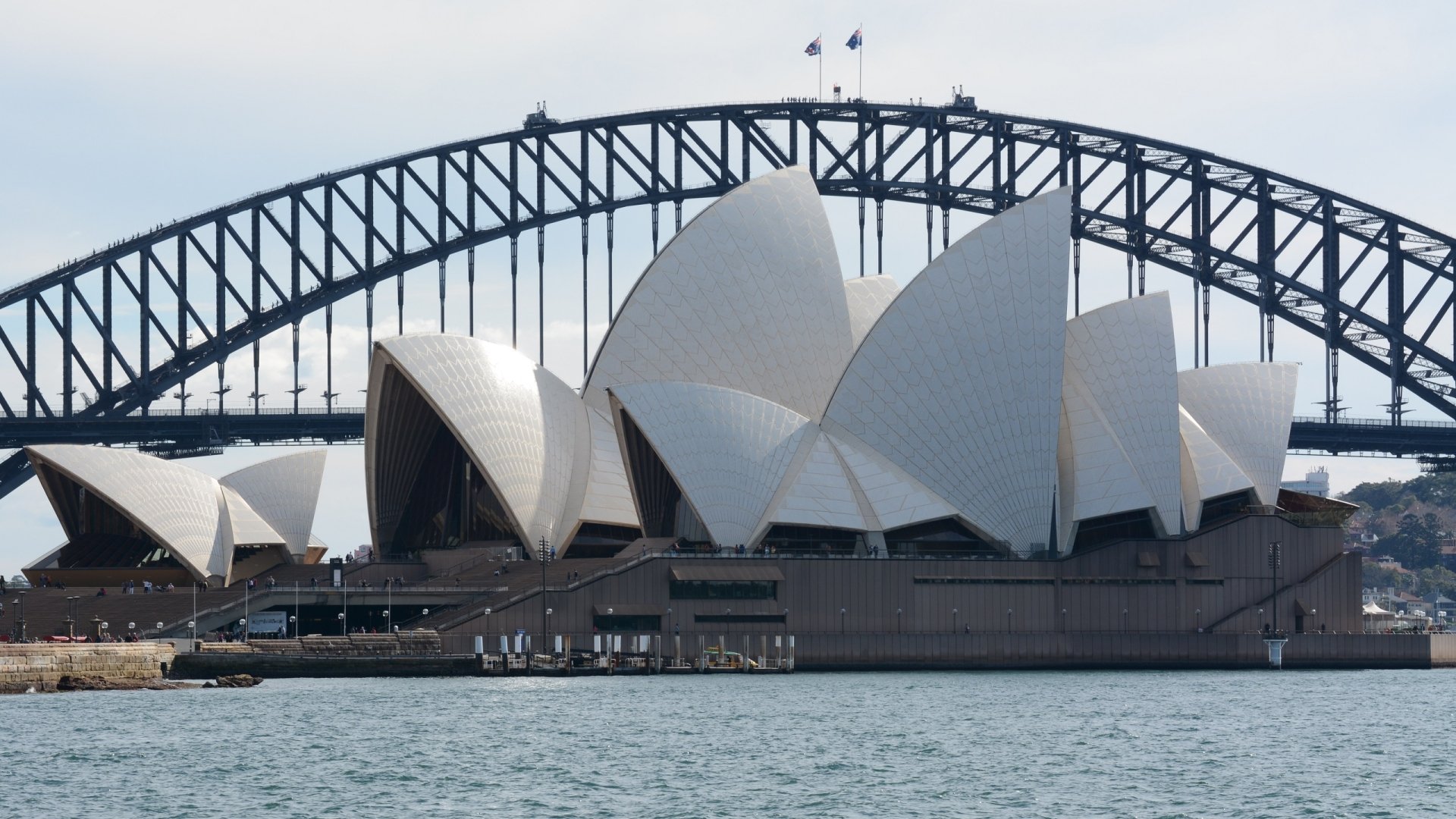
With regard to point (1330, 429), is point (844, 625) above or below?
below

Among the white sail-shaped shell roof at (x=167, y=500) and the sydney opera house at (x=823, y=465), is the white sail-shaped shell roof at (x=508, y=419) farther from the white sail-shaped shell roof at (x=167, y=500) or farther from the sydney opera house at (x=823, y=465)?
the white sail-shaped shell roof at (x=167, y=500)

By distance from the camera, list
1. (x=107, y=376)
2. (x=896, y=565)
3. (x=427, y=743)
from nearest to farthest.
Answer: (x=427, y=743), (x=896, y=565), (x=107, y=376)

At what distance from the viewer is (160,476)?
7688 centimetres

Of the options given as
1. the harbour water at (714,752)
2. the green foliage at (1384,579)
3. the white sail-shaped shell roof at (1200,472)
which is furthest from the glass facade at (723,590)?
the green foliage at (1384,579)

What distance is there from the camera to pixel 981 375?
73.0 meters

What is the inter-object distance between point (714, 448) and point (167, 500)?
66.5ft

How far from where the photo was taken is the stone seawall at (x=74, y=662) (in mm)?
57125

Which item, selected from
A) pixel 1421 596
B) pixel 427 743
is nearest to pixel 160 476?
pixel 427 743

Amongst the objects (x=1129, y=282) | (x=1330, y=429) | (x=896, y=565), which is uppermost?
(x=1129, y=282)

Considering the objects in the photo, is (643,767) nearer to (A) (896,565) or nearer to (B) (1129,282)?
(A) (896,565)

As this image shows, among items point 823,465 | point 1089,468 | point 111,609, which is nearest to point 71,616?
point 111,609

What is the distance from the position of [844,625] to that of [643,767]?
29.4 metres

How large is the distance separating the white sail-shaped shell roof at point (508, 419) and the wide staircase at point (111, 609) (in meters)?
9.00

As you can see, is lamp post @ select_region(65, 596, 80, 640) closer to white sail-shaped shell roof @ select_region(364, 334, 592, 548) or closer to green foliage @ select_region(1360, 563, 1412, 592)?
white sail-shaped shell roof @ select_region(364, 334, 592, 548)
